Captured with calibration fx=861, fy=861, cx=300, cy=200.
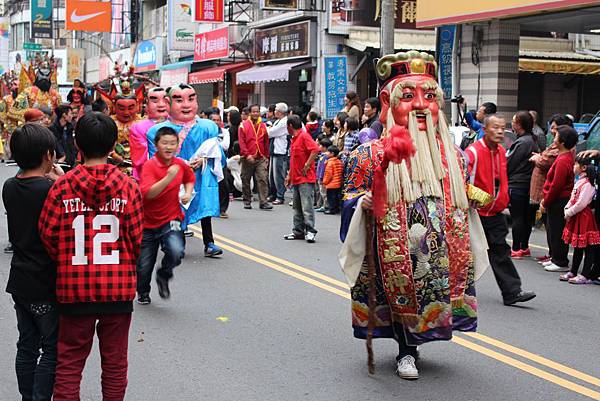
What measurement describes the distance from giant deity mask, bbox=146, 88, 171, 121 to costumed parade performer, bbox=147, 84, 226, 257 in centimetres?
9

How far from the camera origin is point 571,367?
Answer: 19.8ft

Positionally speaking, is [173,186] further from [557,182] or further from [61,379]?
[557,182]

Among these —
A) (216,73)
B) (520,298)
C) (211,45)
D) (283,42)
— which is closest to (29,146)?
(520,298)

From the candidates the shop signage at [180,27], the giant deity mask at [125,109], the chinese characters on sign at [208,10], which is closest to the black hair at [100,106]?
the giant deity mask at [125,109]

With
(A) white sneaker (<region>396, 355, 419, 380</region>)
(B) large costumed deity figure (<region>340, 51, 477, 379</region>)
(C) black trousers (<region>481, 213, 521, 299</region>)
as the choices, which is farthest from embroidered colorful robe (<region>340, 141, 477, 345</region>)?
(C) black trousers (<region>481, 213, 521, 299</region>)

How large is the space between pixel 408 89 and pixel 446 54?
13577mm

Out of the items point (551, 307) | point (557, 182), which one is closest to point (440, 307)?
point (551, 307)

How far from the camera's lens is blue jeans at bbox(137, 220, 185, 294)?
25.0 feet

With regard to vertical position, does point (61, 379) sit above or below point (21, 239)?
below

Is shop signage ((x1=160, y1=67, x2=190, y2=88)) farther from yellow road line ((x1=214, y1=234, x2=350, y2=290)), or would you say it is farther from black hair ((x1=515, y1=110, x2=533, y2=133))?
black hair ((x1=515, y1=110, x2=533, y2=133))

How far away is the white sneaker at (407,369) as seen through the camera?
563 centimetres

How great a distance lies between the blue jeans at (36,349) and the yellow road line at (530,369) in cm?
323

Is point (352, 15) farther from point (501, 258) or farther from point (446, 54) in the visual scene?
point (501, 258)

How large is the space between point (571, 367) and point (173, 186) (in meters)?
3.53
